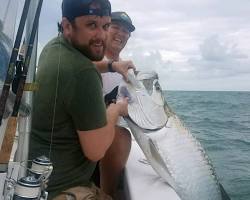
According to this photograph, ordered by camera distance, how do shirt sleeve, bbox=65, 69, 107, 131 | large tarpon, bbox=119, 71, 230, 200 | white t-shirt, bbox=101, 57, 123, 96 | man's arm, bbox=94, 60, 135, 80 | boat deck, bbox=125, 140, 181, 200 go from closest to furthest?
shirt sleeve, bbox=65, 69, 107, 131
boat deck, bbox=125, 140, 181, 200
large tarpon, bbox=119, 71, 230, 200
man's arm, bbox=94, 60, 135, 80
white t-shirt, bbox=101, 57, 123, 96

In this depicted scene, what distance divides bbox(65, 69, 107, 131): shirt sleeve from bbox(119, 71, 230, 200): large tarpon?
0.72 m

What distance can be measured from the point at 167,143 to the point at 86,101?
872mm

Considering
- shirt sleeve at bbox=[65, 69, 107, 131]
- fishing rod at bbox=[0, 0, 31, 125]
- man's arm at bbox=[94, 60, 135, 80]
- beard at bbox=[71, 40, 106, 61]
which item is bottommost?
man's arm at bbox=[94, 60, 135, 80]

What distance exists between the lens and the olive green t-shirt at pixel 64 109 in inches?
67.7

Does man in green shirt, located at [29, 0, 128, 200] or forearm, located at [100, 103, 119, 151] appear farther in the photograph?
forearm, located at [100, 103, 119, 151]

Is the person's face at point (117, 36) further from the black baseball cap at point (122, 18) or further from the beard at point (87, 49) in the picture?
the beard at point (87, 49)

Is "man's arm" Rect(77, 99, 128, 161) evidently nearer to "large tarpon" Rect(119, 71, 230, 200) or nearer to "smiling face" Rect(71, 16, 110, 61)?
"smiling face" Rect(71, 16, 110, 61)

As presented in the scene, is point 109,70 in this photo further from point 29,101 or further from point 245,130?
point 245,130

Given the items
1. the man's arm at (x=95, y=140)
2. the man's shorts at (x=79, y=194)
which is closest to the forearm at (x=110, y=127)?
the man's arm at (x=95, y=140)

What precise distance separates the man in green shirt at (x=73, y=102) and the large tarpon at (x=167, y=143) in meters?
0.57

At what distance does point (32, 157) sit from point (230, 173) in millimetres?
4165

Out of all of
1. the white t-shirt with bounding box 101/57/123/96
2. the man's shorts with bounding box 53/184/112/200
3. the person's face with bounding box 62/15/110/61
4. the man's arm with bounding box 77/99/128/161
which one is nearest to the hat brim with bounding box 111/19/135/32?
the white t-shirt with bounding box 101/57/123/96

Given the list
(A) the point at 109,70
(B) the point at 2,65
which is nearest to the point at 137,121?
(A) the point at 109,70

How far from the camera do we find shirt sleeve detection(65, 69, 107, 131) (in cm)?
171
